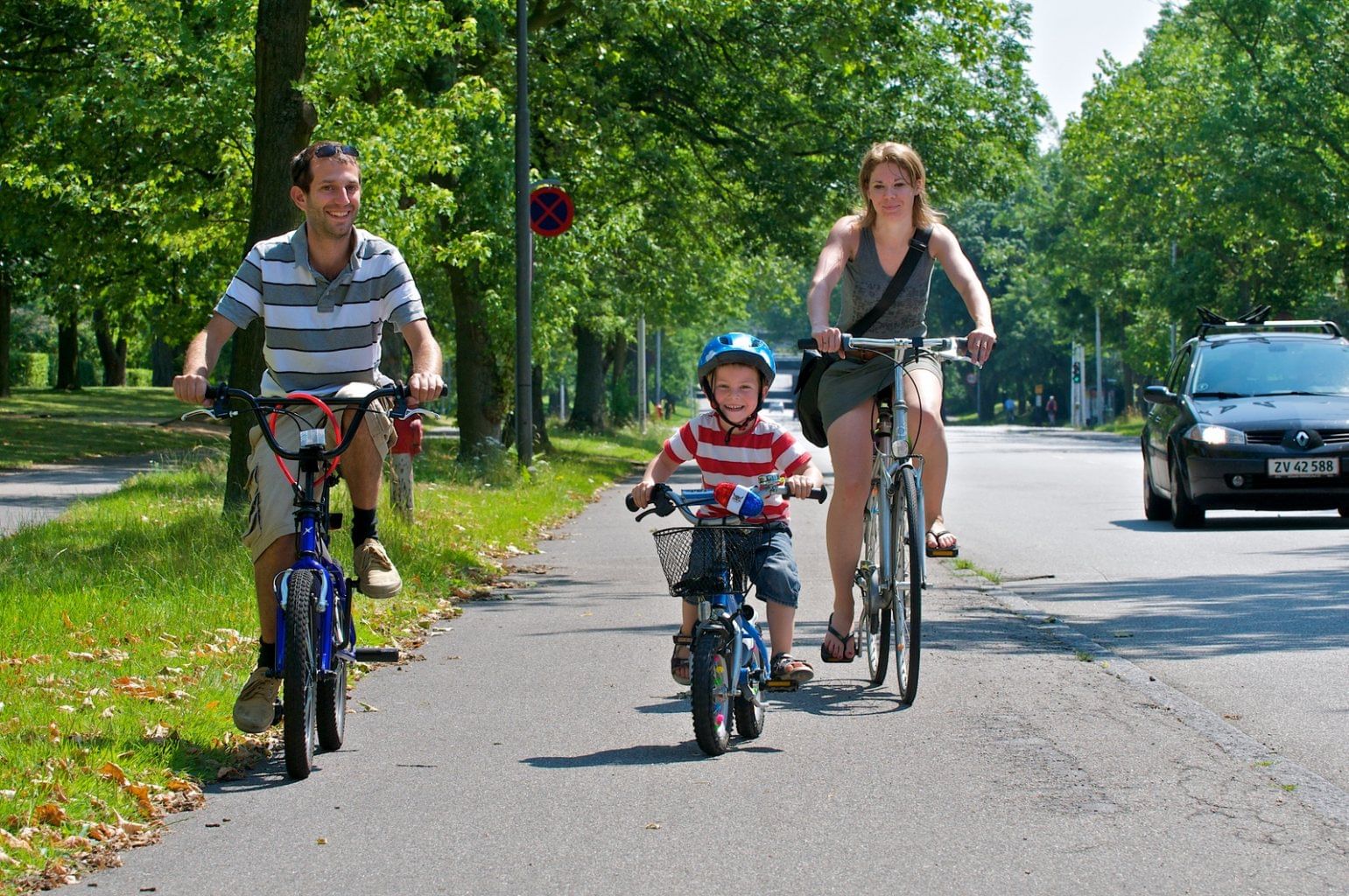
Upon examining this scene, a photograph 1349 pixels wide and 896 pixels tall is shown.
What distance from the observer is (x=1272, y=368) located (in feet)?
54.3

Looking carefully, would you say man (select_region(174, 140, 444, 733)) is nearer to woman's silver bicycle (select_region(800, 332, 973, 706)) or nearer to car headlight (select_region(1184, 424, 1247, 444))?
woman's silver bicycle (select_region(800, 332, 973, 706))

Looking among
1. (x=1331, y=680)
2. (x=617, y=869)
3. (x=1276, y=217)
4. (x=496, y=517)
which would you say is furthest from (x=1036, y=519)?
(x=1276, y=217)

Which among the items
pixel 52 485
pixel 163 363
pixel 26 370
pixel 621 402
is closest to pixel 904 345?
pixel 52 485

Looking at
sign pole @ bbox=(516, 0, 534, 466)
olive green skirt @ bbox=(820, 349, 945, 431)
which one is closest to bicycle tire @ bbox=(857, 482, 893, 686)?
olive green skirt @ bbox=(820, 349, 945, 431)

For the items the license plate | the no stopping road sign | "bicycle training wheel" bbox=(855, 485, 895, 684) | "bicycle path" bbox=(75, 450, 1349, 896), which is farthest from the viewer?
the no stopping road sign

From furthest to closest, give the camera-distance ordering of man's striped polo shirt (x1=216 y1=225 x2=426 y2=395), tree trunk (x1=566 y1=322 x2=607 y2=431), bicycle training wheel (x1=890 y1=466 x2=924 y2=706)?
1. tree trunk (x1=566 y1=322 x2=607 y2=431)
2. bicycle training wheel (x1=890 y1=466 x2=924 y2=706)
3. man's striped polo shirt (x1=216 y1=225 x2=426 y2=395)

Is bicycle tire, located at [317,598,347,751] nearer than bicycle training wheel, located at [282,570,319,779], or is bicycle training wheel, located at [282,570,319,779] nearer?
bicycle training wheel, located at [282,570,319,779]

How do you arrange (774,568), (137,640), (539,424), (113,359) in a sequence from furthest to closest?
(113,359) < (539,424) < (137,640) < (774,568)

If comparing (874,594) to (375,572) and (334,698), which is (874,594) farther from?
(334,698)

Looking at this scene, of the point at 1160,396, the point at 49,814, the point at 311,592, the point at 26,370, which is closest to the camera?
the point at 49,814

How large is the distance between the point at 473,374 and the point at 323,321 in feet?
60.6

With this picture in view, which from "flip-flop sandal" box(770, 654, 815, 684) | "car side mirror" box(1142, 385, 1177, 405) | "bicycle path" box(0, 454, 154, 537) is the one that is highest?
"car side mirror" box(1142, 385, 1177, 405)

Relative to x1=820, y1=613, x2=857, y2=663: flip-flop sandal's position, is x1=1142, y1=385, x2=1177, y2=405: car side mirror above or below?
above

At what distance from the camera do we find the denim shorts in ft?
20.7
